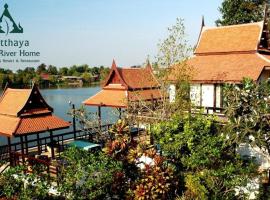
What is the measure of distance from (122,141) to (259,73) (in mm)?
9221

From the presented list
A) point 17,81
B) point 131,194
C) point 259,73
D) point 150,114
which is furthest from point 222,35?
point 17,81

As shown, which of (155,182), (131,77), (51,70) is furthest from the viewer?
(51,70)

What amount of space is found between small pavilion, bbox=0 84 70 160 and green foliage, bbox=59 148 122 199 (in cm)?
684

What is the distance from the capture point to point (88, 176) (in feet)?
34.4

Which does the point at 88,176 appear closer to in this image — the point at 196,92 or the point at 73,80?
the point at 196,92

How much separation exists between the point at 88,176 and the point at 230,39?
48.6ft

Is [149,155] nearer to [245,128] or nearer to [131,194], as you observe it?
[131,194]

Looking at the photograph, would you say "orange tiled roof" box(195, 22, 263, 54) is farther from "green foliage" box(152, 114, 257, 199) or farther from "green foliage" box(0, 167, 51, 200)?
"green foliage" box(0, 167, 51, 200)

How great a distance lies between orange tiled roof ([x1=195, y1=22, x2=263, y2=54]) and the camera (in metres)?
20.5

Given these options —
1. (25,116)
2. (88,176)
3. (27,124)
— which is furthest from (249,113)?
(25,116)

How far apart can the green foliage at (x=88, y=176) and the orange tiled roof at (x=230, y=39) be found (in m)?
12.8

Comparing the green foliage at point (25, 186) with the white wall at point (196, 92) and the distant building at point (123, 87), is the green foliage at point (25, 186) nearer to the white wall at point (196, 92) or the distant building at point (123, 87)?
the white wall at point (196, 92)

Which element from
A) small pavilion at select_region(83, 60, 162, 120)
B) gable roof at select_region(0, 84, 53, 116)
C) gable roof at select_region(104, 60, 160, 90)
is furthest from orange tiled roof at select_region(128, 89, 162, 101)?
gable roof at select_region(0, 84, 53, 116)

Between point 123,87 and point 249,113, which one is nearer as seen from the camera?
point 249,113
